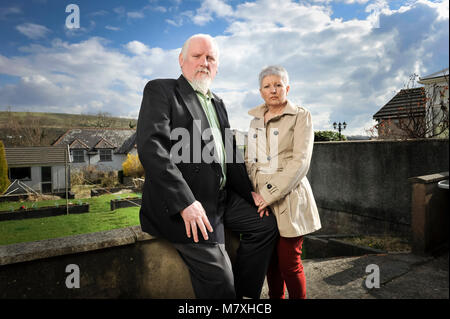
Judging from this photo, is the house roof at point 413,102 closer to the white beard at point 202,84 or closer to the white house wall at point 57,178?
the white beard at point 202,84

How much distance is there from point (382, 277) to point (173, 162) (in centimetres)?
266

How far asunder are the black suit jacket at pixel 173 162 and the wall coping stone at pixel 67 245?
0.41 ft

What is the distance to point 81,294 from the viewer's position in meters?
1.79

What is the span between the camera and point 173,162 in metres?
1.75

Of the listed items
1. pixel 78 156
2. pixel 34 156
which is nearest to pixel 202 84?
pixel 34 156

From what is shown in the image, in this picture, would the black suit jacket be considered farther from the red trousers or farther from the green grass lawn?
the green grass lawn

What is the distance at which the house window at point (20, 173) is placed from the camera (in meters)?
28.5

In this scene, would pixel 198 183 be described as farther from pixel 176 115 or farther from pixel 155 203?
pixel 176 115

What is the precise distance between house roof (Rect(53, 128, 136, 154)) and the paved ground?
3667cm

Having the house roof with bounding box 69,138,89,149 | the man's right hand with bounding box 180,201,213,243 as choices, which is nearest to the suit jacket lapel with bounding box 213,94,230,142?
the man's right hand with bounding box 180,201,213,243

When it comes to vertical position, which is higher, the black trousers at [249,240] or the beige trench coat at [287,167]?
the beige trench coat at [287,167]

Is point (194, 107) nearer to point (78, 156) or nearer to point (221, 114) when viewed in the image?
point (221, 114)

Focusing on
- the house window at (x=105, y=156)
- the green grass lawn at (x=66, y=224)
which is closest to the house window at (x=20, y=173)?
the house window at (x=105, y=156)
